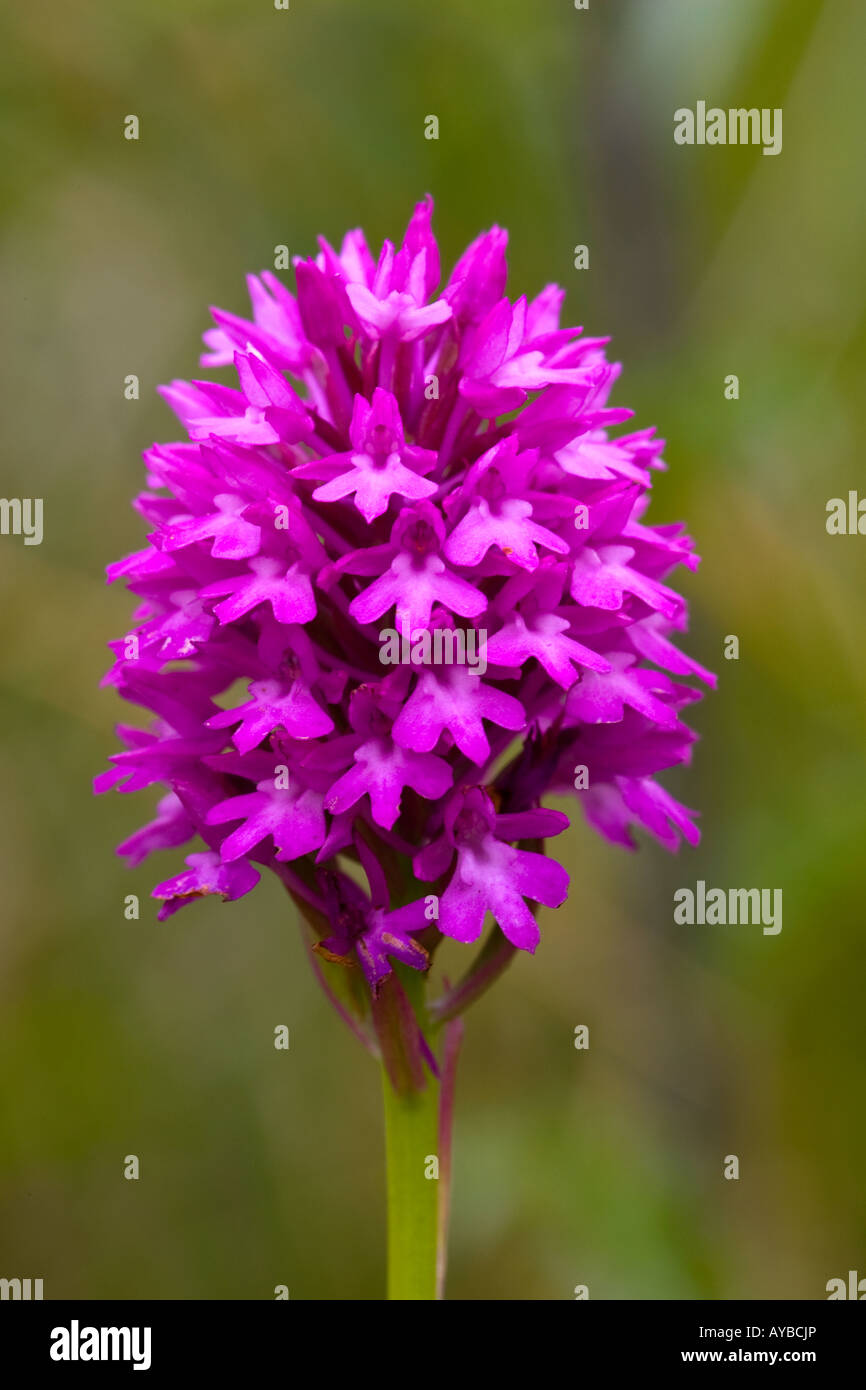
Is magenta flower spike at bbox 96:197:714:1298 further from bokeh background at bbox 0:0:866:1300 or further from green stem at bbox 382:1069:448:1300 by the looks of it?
bokeh background at bbox 0:0:866:1300

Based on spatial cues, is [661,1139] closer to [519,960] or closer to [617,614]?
[519,960]

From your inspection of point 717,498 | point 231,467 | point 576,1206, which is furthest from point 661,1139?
point 231,467

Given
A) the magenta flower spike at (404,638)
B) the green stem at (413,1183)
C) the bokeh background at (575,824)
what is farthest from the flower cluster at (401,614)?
the bokeh background at (575,824)

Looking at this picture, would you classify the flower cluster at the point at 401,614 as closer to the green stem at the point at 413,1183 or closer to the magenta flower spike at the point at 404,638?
the magenta flower spike at the point at 404,638

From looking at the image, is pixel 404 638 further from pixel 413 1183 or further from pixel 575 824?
pixel 575 824

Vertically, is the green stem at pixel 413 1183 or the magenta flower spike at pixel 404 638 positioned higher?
the magenta flower spike at pixel 404 638

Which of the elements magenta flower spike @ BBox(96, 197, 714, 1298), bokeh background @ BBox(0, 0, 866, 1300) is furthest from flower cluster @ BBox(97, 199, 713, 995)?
bokeh background @ BBox(0, 0, 866, 1300)
